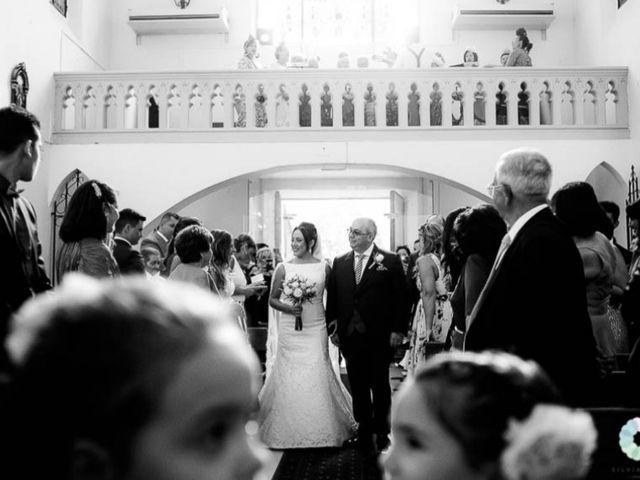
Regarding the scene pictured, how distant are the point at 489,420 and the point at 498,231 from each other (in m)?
3.19

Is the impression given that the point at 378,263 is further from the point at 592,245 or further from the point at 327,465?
the point at 592,245

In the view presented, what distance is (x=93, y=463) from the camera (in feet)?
1.68

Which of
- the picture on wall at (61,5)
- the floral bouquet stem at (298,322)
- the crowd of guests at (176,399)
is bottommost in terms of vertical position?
the floral bouquet stem at (298,322)

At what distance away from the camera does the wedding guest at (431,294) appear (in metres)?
7.02

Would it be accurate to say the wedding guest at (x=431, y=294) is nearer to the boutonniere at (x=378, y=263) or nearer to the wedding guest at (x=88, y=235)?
the boutonniere at (x=378, y=263)

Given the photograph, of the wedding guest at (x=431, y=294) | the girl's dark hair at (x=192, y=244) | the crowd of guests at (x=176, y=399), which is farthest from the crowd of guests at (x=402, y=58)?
the crowd of guests at (x=176, y=399)

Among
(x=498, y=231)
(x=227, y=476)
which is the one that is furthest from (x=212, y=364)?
(x=498, y=231)

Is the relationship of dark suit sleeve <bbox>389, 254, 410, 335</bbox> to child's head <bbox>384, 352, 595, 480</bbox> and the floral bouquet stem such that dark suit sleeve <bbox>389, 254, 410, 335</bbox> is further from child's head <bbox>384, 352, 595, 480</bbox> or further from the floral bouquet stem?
child's head <bbox>384, 352, 595, 480</bbox>

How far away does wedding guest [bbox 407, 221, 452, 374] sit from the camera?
7.02m

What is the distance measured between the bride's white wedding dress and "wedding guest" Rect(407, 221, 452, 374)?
882 mm

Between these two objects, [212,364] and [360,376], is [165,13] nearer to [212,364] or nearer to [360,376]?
[360,376]

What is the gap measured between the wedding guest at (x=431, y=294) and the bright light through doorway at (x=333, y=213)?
347 inches

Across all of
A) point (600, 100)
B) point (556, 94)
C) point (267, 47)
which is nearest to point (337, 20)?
point (267, 47)

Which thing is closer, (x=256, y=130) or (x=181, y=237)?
(x=181, y=237)
